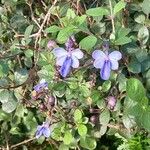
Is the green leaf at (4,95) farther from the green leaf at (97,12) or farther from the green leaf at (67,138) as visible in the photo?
the green leaf at (97,12)

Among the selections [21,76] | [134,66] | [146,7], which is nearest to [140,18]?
[146,7]

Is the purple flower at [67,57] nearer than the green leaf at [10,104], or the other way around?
the purple flower at [67,57]

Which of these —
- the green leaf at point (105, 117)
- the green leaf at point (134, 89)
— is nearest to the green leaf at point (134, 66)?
the green leaf at point (134, 89)

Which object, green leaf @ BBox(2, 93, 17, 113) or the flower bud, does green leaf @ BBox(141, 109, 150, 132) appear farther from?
green leaf @ BBox(2, 93, 17, 113)

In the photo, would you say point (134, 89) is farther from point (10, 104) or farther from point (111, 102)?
point (10, 104)

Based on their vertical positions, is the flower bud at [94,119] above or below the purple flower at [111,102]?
below

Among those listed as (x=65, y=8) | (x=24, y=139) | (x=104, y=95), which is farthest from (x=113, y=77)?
(x=24, y=139)

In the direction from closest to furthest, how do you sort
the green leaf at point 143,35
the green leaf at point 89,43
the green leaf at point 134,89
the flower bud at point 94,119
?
the green leaf at point 89,43 < the green leaf at point 134,89 < the green leaf at point 143,35 < the flower bud at point 94,119

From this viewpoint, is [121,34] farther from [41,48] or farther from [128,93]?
[41,48]
